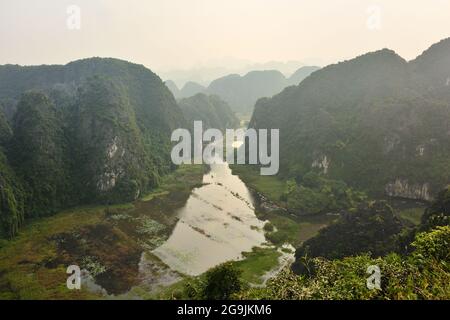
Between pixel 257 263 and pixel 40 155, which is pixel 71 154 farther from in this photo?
pixel 257 263

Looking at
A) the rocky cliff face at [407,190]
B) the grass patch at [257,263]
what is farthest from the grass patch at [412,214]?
the grass patch at [257,263]

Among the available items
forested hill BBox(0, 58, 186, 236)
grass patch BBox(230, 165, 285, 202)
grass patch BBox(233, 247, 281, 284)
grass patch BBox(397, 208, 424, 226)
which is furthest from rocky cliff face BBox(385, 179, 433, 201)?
forested hill BBox(0, 58, 186, 236)

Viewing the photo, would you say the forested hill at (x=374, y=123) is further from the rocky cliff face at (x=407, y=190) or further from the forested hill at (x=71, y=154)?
the forested hill at (x=71, y=154)

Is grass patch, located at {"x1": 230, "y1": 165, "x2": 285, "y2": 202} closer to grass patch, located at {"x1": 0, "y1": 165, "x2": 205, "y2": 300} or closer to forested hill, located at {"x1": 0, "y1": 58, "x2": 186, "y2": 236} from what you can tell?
grass patch, located at {"x1": 0, "y1": 165, "x2": 205, "y2": 300}

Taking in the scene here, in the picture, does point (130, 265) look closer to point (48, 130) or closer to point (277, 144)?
point (48, 130)

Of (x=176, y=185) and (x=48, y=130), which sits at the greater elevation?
(x=48, y=130)
